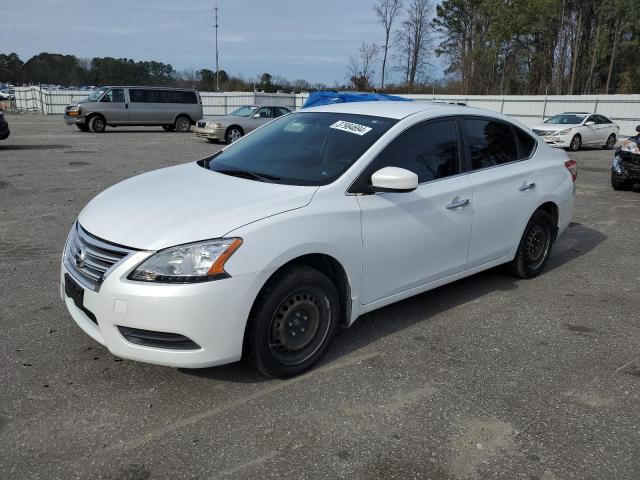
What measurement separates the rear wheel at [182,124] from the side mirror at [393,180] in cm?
2395

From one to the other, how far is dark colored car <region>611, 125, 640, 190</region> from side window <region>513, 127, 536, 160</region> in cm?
661

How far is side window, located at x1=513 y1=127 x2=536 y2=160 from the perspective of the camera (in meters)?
4.99

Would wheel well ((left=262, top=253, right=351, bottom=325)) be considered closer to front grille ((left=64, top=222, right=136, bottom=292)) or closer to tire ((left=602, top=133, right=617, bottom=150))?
front grille ((left=64, top=222, right=136, bottom=292))

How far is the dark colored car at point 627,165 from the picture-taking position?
10469 millimetres

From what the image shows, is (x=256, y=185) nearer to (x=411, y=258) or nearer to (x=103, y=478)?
(x=411, y=258)

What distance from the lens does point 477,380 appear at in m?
3.37

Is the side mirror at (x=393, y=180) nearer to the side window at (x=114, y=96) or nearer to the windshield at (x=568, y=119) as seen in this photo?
the windshield at (x=568, y=119)

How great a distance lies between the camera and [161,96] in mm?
24750

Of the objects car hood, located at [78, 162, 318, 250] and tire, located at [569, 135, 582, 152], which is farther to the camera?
tire, located at [569, 135, 582, 152]

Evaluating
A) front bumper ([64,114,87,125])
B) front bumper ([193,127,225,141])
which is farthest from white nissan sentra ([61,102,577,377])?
front bumper ([64,114,87,125])

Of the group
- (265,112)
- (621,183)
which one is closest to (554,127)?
(621,183)

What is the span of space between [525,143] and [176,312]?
12.3ft

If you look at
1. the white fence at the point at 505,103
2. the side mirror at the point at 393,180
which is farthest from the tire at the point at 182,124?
the side mirror at the point at 393,180

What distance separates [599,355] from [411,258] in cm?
148
